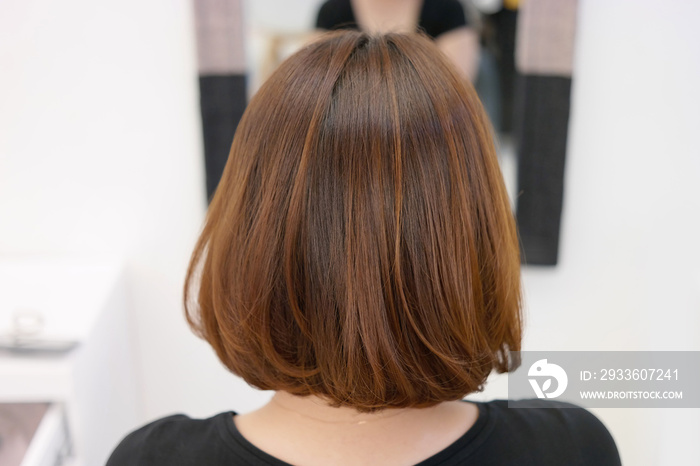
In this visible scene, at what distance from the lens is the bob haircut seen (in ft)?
1.80

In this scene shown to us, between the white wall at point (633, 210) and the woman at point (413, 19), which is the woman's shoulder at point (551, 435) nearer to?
the white wall at point (633, 210)

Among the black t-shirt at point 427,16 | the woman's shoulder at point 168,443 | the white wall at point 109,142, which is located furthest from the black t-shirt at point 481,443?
the black t-shirt at point 427,16

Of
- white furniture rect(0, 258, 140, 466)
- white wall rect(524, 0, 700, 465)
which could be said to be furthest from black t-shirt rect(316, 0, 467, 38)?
white furniture rect(0, 258, 140, 466)

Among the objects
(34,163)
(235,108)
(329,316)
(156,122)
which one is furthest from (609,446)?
(34,163)

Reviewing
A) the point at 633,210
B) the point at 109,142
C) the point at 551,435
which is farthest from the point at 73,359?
the point at 633,210

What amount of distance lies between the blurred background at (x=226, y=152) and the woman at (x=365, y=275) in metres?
0.49

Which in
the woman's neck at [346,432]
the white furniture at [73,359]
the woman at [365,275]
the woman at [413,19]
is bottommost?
the white furniture at [73,359]

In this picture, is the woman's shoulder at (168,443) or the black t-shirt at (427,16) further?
the black t-shirt at (427,16)

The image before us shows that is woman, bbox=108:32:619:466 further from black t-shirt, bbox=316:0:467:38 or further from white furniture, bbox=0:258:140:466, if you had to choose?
black t-shirt, bbox=316:0:467:38

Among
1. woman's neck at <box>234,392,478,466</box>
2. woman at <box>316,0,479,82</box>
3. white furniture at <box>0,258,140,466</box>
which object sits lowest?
white furniture at <box>0,258,140,466</box>

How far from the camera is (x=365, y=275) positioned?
21.8 inches

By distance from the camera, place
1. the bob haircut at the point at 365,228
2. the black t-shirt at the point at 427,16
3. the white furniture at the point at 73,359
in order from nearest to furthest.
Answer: the bob haircut at the point at 365,228
the white furniture at the point at 73,359
the black t-shirt at the point at 427,16

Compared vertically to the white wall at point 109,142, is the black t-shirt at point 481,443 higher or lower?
lower

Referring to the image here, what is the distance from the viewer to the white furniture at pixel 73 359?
88 centimetres
